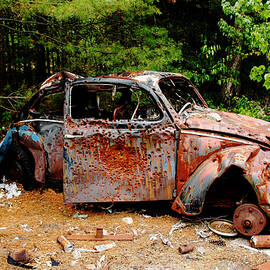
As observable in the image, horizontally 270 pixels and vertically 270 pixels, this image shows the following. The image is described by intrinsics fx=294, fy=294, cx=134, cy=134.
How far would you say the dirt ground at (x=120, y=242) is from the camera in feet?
9.44

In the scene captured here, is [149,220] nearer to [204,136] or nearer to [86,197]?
[86,197]

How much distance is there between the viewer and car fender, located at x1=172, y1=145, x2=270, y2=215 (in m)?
3.04

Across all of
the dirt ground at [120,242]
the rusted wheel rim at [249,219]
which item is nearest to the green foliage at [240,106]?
the dirt ground at [120,242]

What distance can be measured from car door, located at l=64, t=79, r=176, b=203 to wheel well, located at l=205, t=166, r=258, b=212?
1.73ft

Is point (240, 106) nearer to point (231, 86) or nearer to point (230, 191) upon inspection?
point (231, 86)

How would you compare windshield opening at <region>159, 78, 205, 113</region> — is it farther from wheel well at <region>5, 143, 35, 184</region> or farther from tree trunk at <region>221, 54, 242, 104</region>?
tree trunk at <region>221, 54, 242, 104</region>

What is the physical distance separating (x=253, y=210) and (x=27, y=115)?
10.9 feet

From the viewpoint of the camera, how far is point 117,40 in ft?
20.7

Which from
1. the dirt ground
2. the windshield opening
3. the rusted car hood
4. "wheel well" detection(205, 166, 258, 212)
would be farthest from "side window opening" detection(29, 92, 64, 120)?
"wheel well" detection(205, 166, 258, 212)

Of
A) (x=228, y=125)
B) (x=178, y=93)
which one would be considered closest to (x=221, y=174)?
(x=228, y=125)

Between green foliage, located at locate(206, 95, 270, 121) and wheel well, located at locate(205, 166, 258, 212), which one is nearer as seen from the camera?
wheel well, located at locate(205, 166, 258, 212)

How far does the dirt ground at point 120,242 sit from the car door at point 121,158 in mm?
332

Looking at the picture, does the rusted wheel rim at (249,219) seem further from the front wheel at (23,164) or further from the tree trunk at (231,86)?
the tree trunk at (231,86)

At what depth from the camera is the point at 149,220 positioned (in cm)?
371
